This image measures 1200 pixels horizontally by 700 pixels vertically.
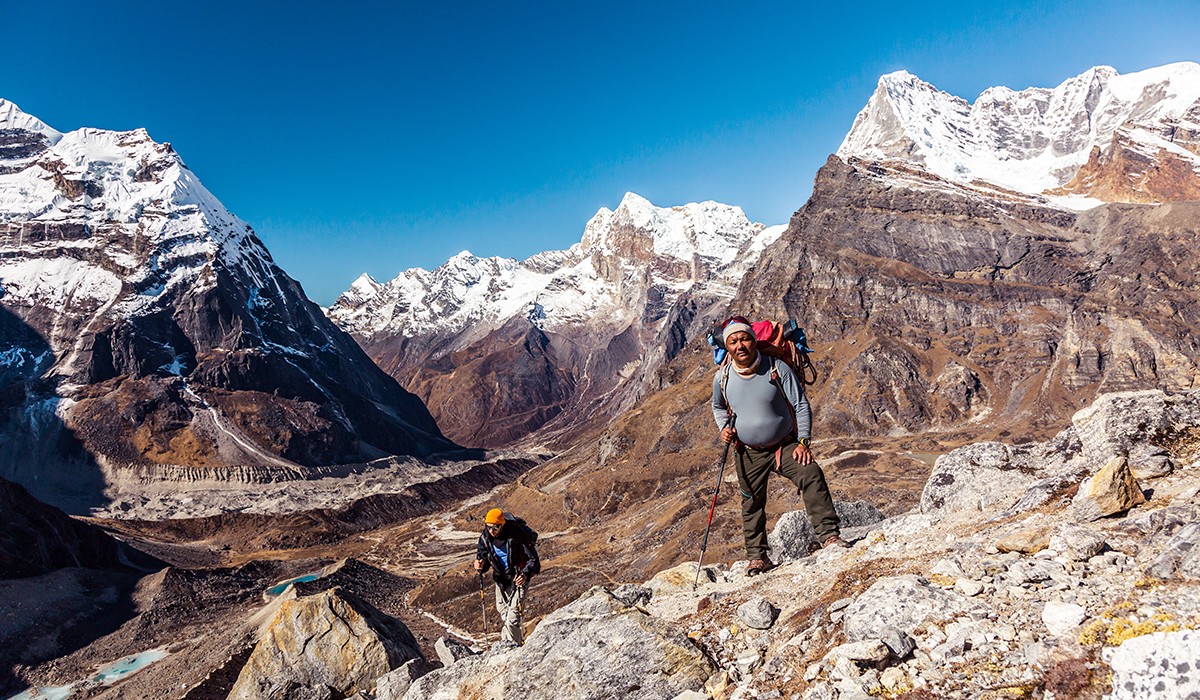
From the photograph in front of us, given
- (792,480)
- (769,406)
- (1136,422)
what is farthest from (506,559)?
(1136,422)

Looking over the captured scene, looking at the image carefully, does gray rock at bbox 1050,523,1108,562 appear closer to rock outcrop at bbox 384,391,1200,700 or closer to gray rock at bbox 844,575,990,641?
rock outcrop at bbox 384,391,1200,700

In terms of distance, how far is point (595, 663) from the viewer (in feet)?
26.4

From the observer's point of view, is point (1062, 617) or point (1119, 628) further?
point (1062, 617)

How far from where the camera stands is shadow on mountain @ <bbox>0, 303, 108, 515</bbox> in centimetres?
13288

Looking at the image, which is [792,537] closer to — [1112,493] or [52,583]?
[1112,493]

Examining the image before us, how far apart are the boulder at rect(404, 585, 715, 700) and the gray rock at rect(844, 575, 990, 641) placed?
1.93 metres

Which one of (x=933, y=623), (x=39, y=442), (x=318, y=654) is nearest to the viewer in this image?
(x=933, y=623)

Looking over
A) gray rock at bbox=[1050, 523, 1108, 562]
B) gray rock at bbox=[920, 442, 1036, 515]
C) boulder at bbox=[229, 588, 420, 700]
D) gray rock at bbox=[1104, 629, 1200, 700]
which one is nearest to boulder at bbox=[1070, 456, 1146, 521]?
gray rock at bbox=[1050, 523, 1108, 562]

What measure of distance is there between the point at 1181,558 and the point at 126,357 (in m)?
204

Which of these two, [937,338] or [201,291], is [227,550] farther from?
[937,338]

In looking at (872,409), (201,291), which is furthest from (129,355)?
(872,409)

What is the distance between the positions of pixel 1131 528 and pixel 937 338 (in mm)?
140076

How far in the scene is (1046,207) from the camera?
158m

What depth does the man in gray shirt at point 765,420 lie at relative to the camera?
950cm
